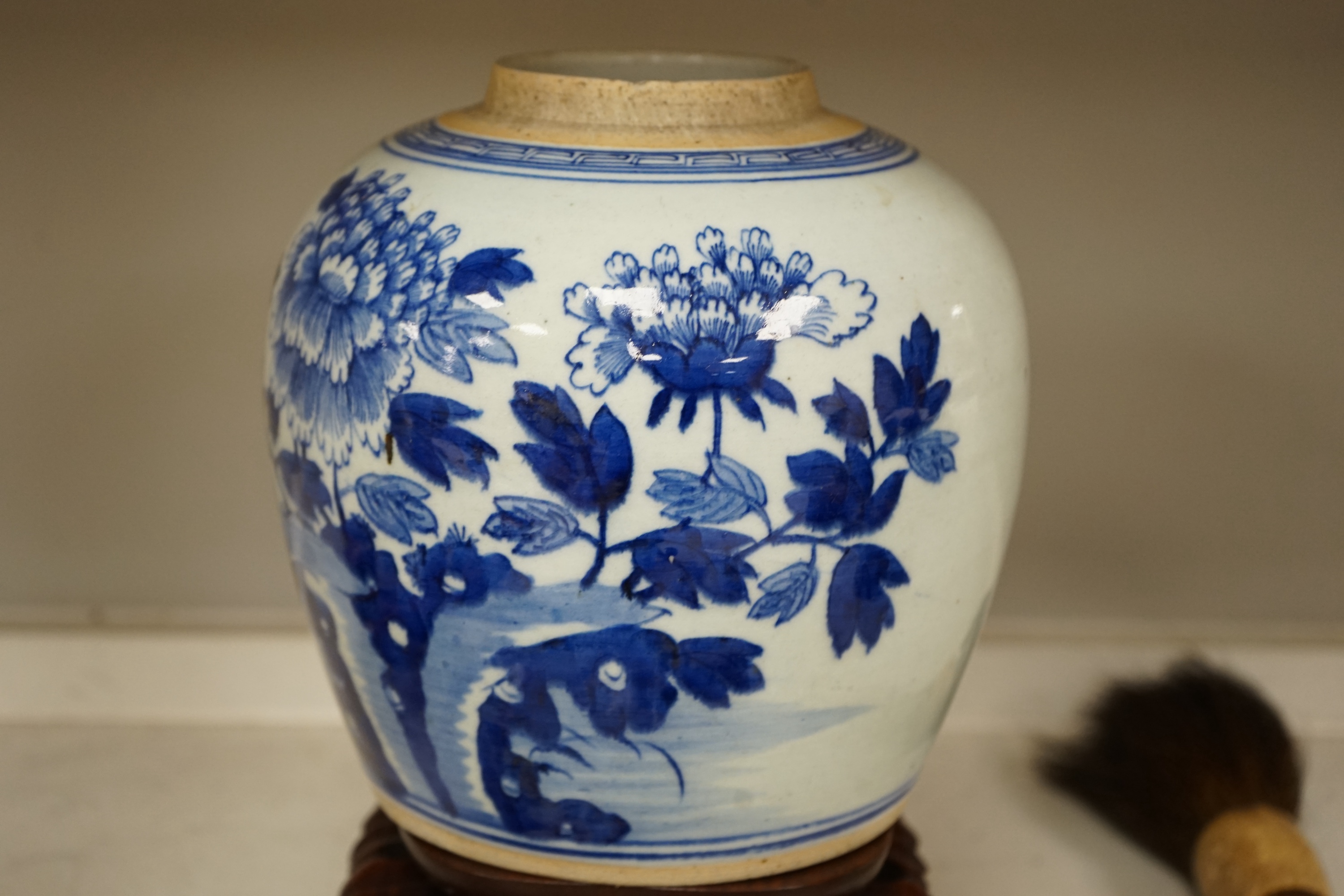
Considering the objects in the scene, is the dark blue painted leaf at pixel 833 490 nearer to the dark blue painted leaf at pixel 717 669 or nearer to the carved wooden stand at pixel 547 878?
the dark blue painted leaf at pixel 717 669

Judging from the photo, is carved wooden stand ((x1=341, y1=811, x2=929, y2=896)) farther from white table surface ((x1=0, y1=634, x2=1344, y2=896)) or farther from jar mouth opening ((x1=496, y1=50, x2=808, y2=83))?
jar mouth opening ((x1=496, y1=50, x2=808, y2=83))

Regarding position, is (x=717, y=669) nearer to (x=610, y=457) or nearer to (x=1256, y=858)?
(x=610, y=457)

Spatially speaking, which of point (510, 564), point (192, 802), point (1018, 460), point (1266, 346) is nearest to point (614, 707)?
point (510, 564)

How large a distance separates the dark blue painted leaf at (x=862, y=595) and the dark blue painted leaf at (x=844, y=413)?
0.06 metres

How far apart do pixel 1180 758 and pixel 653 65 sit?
0.61 m

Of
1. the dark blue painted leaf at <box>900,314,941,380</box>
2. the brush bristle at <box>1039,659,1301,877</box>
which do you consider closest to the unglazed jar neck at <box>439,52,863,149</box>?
the dark blue painted leaf at <box>900,314,941,380</box>

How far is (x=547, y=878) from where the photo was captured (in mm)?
825

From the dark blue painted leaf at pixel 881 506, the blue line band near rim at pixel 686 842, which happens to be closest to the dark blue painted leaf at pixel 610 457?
the dark blue painted leaf at pixel 881 506

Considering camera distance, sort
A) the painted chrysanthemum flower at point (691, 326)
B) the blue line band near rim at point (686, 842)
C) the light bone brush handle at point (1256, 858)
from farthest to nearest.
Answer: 1. the light bone brush handle at point (1256, 858)
2. the blue line band near rim at point (686, 842)
3. the painted chrysanthemum flower at point (691, 326)

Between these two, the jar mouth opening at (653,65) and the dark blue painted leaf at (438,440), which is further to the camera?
the jar mouth opening at (653,65)

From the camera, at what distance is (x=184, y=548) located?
4.28ft

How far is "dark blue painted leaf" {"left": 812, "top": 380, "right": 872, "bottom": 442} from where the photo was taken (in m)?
0.69

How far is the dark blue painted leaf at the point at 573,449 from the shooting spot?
0.68 meters

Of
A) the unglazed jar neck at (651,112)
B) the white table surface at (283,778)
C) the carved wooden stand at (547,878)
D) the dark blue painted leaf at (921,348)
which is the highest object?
the unglazed jar neck at (651,112)
